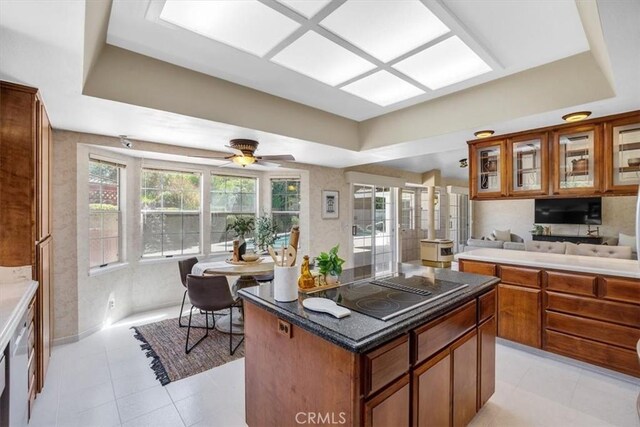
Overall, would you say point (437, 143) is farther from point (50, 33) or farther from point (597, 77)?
point (50, 33)

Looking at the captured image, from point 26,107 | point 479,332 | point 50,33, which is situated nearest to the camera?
point 50,33

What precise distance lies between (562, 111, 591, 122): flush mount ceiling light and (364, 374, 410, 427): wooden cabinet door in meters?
2.70

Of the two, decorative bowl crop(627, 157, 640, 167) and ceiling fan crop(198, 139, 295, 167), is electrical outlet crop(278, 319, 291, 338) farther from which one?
decorative bowl crop(627, 157, 640, 167)

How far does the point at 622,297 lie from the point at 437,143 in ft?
7.21

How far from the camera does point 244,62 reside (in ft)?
7.66

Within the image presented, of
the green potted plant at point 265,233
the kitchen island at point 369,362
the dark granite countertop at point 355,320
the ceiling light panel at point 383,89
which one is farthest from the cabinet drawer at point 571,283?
the green potted plant at point 265,233

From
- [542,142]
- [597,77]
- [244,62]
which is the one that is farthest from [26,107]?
[542,142]

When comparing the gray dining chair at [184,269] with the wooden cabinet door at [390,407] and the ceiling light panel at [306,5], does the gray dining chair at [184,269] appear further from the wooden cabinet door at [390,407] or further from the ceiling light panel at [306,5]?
the ceiling light panel at [306,5]

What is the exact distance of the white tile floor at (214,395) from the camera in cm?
201

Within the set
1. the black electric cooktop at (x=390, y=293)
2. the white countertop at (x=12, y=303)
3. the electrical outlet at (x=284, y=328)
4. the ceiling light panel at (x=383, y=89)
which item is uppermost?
the ceiling light panel at (x=383, y=89)

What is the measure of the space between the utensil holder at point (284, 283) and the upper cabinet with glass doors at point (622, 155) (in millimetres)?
3034

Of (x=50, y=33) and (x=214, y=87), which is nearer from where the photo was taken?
(x=50, y=33)

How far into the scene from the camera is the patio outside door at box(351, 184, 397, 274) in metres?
6.15

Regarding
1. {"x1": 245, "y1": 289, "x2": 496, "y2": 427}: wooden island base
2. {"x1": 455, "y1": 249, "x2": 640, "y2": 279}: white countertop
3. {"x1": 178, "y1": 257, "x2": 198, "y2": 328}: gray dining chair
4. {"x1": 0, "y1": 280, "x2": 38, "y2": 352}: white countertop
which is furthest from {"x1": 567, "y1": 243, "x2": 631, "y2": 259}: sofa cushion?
{"x1": 0, "y1": 280, "x2": 38, "y2": 352}: white countertop
